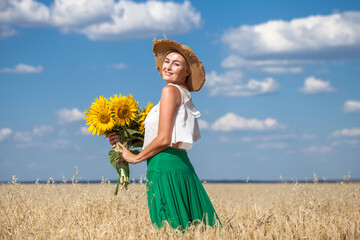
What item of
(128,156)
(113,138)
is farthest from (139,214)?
(128,156)

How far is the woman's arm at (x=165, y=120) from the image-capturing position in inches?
172

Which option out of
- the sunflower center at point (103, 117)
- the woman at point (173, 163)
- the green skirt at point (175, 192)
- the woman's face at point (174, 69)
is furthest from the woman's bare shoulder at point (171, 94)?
the sunflower center at point (103, 117)

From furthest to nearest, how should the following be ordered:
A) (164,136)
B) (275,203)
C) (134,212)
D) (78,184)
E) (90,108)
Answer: (275,203), (78,184), (134,212), (90,108), (164,136)

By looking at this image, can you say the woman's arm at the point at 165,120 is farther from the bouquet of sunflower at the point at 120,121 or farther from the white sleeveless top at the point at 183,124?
the bouquet of sunflower at the point at 120,121

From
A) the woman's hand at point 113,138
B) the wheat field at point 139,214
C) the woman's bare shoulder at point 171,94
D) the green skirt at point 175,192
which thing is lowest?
the wheat field at point 139,214

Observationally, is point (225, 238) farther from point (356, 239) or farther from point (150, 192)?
point (356, 239)

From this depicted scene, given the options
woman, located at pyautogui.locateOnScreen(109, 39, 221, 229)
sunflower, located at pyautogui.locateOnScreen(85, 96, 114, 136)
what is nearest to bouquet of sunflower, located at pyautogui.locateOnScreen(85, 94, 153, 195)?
sunflower, located at pyautogui.locateOnScreen(85, 96, 114, 136)

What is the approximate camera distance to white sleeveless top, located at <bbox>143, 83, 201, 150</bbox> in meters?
4.44

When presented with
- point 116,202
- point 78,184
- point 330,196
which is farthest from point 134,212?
point 330,196

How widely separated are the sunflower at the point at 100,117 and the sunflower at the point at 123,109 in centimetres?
7

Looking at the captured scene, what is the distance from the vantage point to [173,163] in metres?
4.54

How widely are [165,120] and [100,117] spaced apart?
111 cm

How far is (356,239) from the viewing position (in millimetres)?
4668

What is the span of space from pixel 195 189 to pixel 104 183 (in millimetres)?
3093
